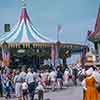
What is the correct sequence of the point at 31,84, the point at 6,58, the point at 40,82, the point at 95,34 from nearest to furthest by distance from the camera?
the point at 40,82 → the point at 31,84 → the point at 6,58 → the point at 95,34

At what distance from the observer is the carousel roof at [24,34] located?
3793cm

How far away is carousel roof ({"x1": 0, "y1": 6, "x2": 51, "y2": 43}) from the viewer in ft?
124

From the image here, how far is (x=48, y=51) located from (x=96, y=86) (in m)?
26.6

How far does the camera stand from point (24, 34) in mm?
39156

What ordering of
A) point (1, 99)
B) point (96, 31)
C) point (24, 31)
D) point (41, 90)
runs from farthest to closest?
1. point (96, 31)
2. point (24, 31)
3. point (1, 99)
4. point (41, 90)

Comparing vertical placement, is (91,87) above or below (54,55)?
above

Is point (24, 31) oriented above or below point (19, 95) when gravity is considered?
above

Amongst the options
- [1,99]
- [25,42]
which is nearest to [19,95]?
[1,99]

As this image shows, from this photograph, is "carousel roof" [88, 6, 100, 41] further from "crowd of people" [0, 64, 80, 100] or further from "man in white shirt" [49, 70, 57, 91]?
"man in white shirt" [49, 70, 57, 91]

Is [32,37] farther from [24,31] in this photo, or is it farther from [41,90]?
[41,90]

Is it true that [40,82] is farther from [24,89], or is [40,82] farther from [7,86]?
[7,86]

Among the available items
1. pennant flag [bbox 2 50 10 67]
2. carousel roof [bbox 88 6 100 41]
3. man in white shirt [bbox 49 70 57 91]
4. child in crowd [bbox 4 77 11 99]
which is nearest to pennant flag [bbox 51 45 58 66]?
pennant flag [bbox 2 50 10 67]

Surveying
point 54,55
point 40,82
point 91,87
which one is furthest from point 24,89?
point 54,55

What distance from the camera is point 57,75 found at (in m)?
29.3
